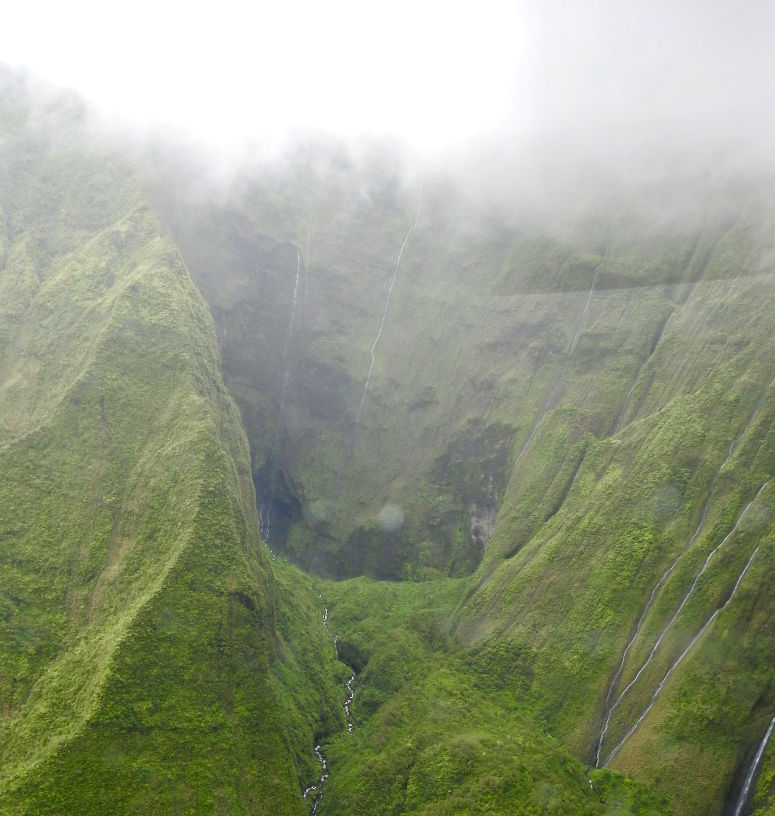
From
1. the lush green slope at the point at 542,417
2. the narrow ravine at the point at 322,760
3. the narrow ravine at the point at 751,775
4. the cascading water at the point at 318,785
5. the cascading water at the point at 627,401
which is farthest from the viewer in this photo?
the cascading water at the point at 627,401

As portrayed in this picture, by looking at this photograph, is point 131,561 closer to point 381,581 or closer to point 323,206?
point 381,581

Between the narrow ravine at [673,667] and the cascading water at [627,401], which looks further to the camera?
the cascading water at [627,401]

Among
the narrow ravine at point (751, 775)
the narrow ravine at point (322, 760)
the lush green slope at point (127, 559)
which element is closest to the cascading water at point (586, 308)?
the lush green slope at point (127, 559)

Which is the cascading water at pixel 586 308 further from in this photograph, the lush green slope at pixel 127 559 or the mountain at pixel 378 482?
the lush green slope at pixel 127 559

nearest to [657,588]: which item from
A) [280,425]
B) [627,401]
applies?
[627,401]

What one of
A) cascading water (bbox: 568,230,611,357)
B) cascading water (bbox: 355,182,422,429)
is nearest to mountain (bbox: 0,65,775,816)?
cascading water (bbox: 568,230,611,357)

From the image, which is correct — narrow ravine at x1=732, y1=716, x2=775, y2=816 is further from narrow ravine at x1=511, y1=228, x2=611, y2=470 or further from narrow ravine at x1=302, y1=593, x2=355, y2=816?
narrow ravine at x1=511, y1=228, x2=611, y2=470
